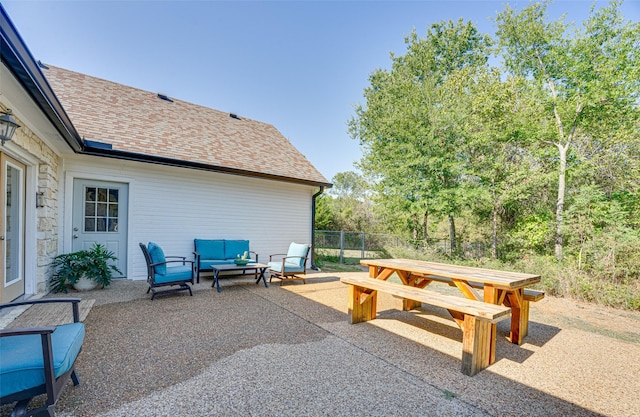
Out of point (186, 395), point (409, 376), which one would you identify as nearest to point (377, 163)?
point (409, 376)

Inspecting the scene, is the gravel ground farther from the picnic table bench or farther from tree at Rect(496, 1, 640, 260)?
tree at Rect(496, 1, 640, 260)

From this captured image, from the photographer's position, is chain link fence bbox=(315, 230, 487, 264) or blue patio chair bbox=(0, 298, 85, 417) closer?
blue patio chair bbox=(0, 298, 85, 417)

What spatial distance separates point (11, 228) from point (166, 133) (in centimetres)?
385

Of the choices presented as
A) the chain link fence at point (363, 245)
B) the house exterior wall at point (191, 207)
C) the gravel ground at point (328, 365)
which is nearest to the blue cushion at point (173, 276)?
the gravel ground at point (328, 365)

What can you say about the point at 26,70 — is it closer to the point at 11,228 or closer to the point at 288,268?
the point at 11,228

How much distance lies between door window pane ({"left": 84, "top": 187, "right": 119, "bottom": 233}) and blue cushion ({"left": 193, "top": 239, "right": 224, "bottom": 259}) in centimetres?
166

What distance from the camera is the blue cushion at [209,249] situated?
21.8 ft

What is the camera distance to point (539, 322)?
14.1 ft

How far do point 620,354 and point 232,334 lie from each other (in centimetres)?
436

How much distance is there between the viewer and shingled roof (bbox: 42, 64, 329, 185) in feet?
19.9

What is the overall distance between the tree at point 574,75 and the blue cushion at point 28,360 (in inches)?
402

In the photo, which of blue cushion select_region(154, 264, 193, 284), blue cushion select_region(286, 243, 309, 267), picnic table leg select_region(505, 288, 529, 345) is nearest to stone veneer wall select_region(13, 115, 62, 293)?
blue cushion select_region(154, 264, 193, 284)

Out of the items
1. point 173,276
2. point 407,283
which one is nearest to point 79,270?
point 173,276

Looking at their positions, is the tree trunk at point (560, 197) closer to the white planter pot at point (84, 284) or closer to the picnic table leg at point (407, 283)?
the picnic table leg at point (407, 283)
